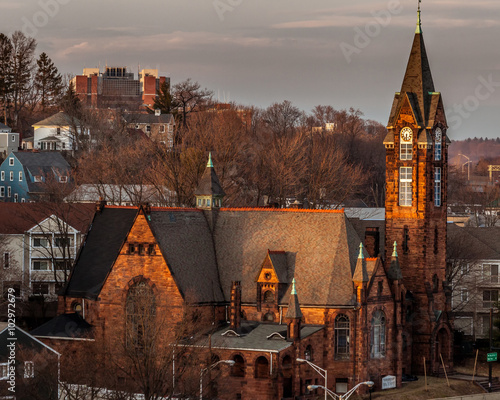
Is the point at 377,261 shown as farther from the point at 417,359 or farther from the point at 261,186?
the point at 261,186

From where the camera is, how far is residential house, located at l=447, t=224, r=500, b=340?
90875mm

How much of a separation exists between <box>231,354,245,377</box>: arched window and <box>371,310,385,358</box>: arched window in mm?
8286

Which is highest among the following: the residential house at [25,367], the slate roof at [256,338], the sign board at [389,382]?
the slate roof at [256,338]

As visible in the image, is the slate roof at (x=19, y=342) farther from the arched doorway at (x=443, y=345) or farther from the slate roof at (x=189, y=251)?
the arched doorway at (x=443, y=345)

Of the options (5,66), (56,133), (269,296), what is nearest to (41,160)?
(56,133)

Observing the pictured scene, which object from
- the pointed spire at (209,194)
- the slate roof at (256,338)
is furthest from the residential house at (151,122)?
the slate roof at (256,338)

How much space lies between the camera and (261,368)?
215 ft

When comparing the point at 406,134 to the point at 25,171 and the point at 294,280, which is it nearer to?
the point at 294,280

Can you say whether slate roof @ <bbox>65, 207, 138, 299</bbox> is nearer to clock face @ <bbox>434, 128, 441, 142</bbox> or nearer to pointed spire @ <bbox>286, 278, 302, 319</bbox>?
pointed spire @ <bbox>286, 278, 302, 319</bbox>

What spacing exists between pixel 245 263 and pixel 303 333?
22.7 ft

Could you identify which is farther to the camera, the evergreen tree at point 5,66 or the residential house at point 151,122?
the residential house at point 151,122

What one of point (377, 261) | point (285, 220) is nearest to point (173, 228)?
point (285, 220)

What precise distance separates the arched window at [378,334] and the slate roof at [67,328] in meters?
16.3

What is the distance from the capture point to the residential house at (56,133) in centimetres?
15688
